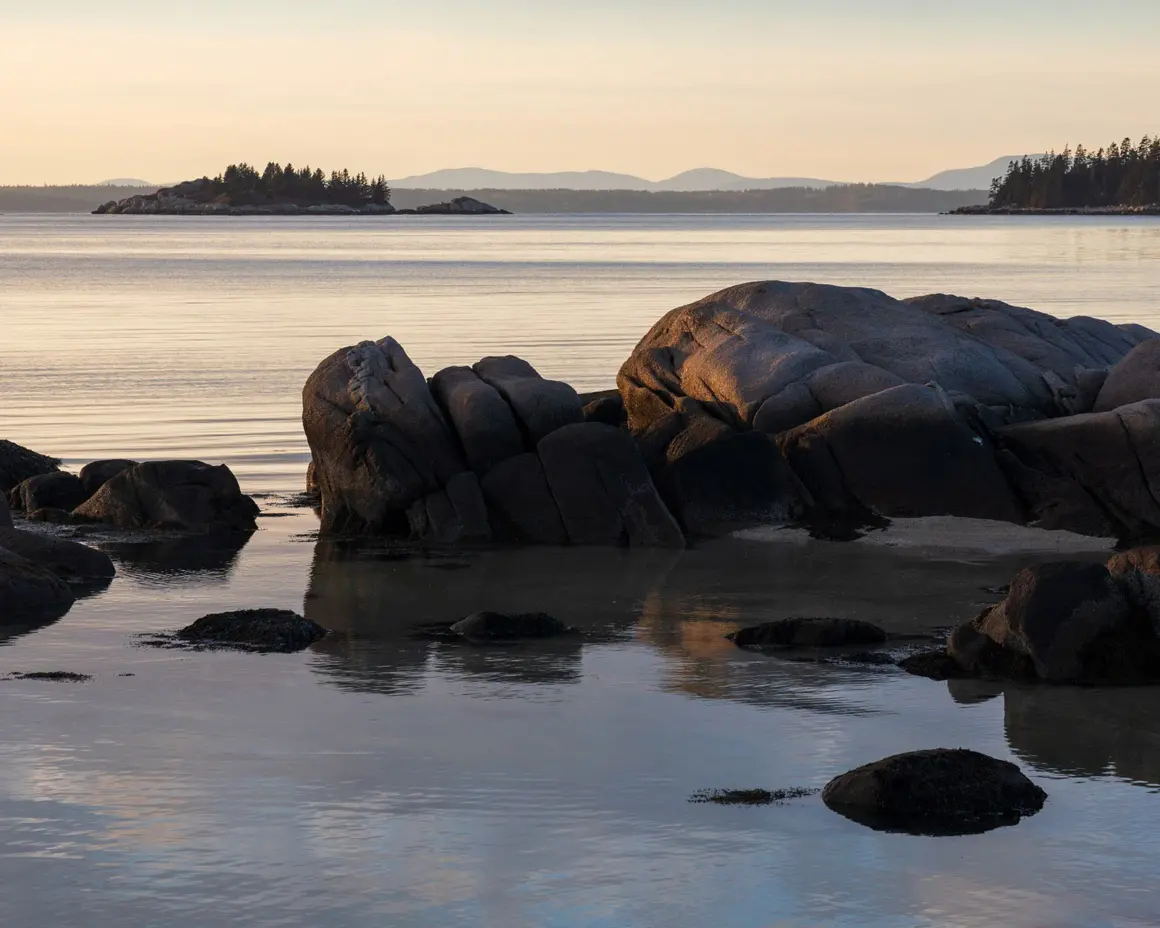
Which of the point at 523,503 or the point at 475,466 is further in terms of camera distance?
the point at 475,466

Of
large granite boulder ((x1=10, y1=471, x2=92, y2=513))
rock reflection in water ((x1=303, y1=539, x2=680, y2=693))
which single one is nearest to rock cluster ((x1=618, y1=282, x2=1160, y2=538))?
rock reflection in water ((x1=303, y1=539, x2=680, y2=693))

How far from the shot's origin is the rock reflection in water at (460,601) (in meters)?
12.2

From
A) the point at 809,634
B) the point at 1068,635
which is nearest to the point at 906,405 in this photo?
the point at 809,634

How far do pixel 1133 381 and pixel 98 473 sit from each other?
11.3m

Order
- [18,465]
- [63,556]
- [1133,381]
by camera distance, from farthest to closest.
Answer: [18,465]
[1133,381]
[63,556]

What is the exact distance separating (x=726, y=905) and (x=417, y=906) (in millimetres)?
1351

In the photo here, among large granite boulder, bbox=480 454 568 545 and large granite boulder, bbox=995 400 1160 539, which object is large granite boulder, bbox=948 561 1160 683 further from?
large granite boulder, bbox=480 454 568 545

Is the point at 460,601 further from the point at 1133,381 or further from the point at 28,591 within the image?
the point at 1133,381

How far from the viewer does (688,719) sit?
10852mm

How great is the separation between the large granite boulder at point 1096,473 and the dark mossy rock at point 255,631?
26.1ft

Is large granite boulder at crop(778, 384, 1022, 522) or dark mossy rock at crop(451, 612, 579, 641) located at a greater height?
large granite boulder at crop(778, 384, 1022, 522)

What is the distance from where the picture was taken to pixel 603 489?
17.6 m

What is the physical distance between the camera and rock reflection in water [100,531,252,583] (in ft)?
52.0

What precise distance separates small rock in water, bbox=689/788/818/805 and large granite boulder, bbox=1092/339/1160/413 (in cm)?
1135
